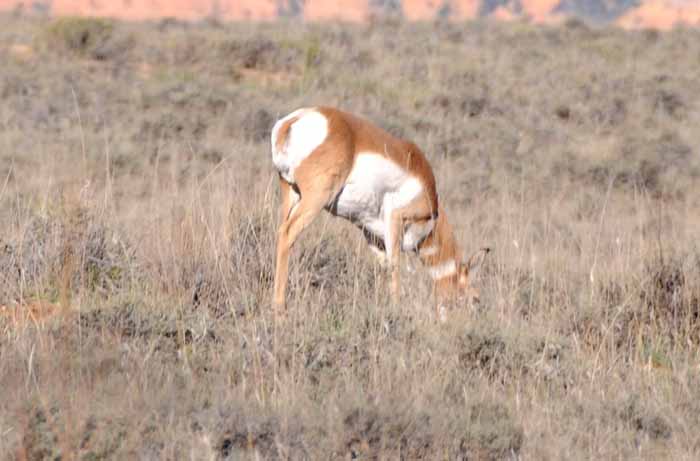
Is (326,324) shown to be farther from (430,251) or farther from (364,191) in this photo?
(430,251)

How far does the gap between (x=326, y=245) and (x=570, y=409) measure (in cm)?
298

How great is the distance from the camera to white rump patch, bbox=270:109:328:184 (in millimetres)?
6738

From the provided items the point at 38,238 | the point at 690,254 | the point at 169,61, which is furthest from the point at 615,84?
the point at 38,238

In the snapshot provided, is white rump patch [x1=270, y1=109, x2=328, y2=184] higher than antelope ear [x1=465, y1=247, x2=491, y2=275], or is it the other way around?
white rump patch [x1=270, y1=109, x2=328, y2=184]

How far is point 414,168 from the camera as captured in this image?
7.27 metres

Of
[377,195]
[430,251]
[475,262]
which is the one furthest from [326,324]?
[475,262]

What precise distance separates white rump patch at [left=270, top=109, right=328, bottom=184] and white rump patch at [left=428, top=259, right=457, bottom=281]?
1.25 m

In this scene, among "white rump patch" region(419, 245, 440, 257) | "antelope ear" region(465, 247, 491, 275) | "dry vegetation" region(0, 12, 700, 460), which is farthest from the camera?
"white rump patch" region(419, 245, 440, 257)

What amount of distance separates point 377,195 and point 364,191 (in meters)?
0.16

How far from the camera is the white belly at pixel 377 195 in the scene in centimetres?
696

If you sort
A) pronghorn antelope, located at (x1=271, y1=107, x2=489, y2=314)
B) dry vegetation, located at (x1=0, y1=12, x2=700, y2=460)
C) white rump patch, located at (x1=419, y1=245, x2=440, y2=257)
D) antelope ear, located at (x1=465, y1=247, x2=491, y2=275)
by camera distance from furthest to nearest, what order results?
white rump patch, located at (x1=419, y1=245, x2=440, y2=257) → antelope ear, located at (x1=465, y1=247, x2=491, y2=275) → pronghorn antelope, located at (x1=271, y1=107, x2=489, y2=314) → dry vegetation, located at (x1=0, y1=12, x2=700, y2=460)

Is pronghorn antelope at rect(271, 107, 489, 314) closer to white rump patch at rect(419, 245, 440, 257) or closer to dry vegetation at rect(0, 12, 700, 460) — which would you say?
white rump patch at rect(419, 245, 440, 257)

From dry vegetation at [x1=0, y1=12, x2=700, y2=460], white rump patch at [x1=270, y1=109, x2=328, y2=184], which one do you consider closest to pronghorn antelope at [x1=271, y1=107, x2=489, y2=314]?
white rump patch at [x1=270, y1=109, x2=328, y2=184]

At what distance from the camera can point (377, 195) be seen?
7133 millimetres
